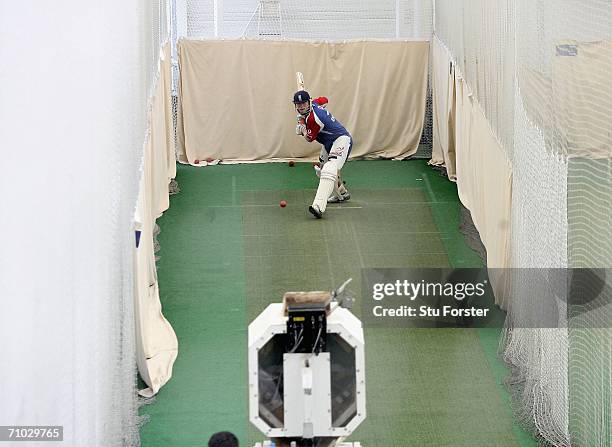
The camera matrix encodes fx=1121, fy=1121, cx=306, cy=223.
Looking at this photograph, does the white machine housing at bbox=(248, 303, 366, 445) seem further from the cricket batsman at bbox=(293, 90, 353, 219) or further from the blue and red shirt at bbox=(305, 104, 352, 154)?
the blue and red shirt at bbox=(305, 104, 352, 154)

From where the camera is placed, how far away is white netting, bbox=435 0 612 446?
21.6 ft

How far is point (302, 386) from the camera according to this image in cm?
408

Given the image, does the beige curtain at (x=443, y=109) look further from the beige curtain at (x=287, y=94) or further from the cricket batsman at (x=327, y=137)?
the cricket batsman at (x=327, y=137)

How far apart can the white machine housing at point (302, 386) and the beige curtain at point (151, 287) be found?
264cm

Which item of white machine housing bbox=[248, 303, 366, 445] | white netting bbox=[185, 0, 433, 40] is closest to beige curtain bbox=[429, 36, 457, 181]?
white netting bbox=[185, 0, 433, 40]

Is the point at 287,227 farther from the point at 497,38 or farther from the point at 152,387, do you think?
the point at 152,387

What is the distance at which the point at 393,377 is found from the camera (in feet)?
24.7

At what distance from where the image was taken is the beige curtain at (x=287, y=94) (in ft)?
44.9

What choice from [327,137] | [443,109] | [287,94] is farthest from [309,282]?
[287,94]

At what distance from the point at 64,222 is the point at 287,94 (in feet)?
33.1

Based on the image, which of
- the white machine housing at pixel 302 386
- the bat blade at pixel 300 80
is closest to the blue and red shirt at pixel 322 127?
the bat blade at pixel 300 80

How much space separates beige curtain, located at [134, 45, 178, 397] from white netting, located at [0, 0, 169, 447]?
1257 mm

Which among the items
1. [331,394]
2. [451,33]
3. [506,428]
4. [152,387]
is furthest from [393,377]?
[451,33]

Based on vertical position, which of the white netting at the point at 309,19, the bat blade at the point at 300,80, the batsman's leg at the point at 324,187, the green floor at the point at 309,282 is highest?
the white netting at the point at 309,19
